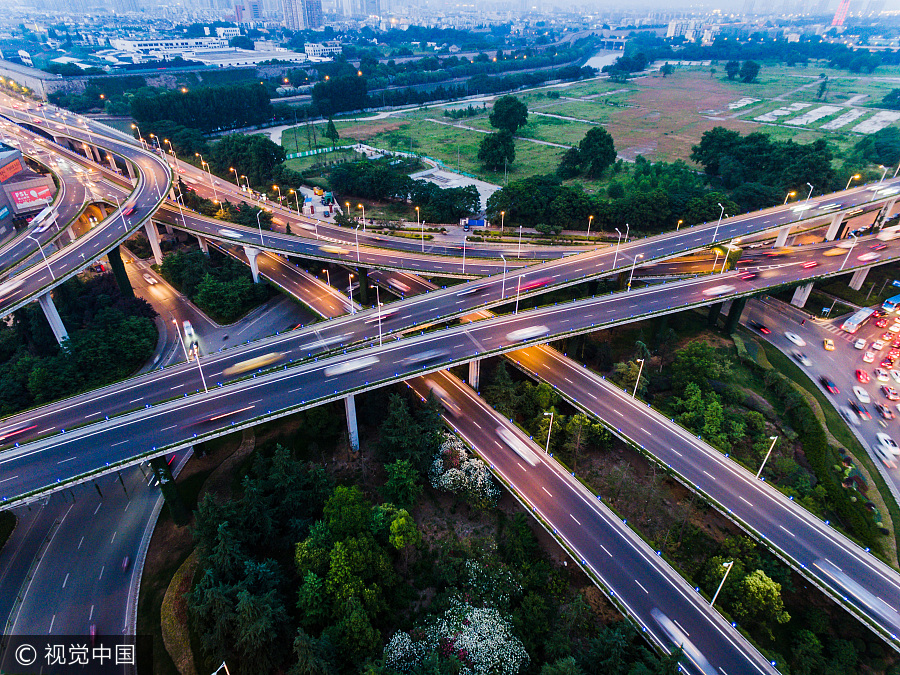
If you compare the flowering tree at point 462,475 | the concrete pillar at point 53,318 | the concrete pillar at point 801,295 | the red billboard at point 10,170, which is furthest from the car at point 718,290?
the red billboard at point 10,170

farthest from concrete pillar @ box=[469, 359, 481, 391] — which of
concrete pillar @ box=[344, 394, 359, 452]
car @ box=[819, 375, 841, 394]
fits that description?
car @ box=[819, 375, 841, 394]

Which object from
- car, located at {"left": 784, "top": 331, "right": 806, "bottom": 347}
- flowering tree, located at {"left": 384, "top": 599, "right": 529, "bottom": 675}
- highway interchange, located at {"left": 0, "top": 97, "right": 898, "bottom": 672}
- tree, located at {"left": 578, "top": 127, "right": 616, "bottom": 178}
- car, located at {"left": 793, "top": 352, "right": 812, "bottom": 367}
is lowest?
car, located at {"left": 793, "top": 352, "right": 812, "bottom": 367}

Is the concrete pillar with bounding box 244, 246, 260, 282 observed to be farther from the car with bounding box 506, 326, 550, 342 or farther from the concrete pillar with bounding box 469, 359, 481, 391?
the car with bounding box 506, 326, 550, 342

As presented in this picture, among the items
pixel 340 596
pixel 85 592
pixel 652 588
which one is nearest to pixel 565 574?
pixel 652 588

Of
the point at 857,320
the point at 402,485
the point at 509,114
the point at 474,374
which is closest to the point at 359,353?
the point at 474,374

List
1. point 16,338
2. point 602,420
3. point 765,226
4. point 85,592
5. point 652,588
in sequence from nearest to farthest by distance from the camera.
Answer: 1. point 652,588
2. point 85,592
3. point 602,420
4. point 16,338
5. point 765,226

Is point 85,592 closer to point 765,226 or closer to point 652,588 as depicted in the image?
point 652,588
